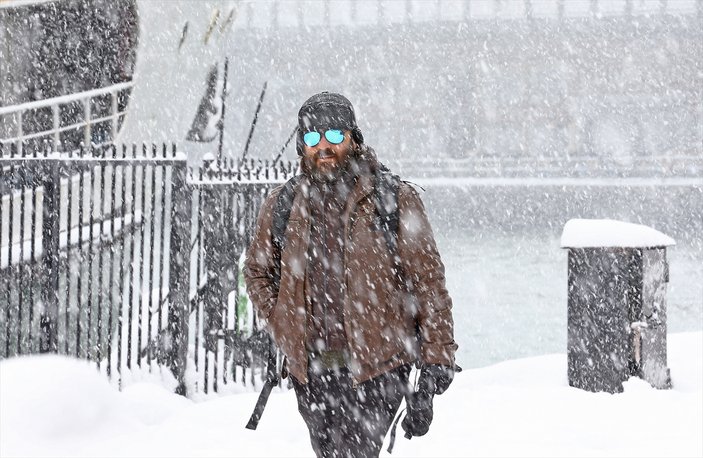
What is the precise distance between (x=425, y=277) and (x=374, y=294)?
6.6 inches

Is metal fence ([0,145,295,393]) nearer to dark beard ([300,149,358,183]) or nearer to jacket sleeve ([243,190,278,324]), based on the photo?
jacket sleeve ([243,190,278,324])

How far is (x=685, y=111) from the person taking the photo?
51.2 m

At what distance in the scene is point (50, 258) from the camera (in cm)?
620

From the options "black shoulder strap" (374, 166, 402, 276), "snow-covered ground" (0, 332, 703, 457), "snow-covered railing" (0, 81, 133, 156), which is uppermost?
"snow-covered railing" (0, 81, 133, 156)

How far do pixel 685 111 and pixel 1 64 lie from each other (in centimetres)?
4698

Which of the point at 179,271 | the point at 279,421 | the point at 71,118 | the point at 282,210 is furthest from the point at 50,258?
the point at 71,118

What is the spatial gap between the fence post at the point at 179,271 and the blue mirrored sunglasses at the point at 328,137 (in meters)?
3.82

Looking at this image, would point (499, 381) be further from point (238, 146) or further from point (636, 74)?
point (238, 146)

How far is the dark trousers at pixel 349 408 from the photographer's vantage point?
111 inches

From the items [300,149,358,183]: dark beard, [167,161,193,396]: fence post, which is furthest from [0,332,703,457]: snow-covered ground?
[300,149,358,183]: dark beard

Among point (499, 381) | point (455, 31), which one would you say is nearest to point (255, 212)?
point (499, 381)

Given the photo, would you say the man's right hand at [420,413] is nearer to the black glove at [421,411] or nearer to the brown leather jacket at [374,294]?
the black glove at [421,411]

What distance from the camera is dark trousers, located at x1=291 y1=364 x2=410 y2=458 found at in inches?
111

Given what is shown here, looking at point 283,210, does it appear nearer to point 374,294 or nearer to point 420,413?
point 374,294
